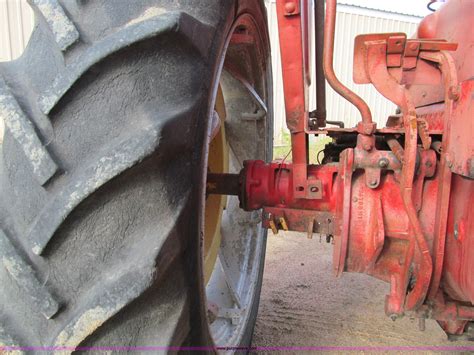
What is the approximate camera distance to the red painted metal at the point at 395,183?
94cm

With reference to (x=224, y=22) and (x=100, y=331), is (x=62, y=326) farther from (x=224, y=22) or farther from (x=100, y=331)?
(x=224, y=22)

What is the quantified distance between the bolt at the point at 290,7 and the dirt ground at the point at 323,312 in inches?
49.5

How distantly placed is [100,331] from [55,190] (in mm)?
233

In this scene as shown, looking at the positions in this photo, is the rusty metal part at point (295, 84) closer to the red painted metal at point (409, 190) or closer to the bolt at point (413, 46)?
the red painted metal at point (409, 190)

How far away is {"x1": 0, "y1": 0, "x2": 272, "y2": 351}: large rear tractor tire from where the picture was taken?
2.00ft

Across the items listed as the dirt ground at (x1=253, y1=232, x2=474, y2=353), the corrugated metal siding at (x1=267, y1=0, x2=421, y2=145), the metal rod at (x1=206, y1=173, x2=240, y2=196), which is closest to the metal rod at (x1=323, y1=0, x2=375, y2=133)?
the metal rod at (x1=206, y1=173, x2=240, y2=196)

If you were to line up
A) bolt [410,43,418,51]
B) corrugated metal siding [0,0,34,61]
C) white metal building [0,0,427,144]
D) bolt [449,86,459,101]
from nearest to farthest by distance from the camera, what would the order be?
bolt [449,86,459,101], bolt [410,43,418,51], corrugated metal siding [0,0,34,61], white metal building [0,0,427,144]

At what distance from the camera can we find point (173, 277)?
2.21 feet

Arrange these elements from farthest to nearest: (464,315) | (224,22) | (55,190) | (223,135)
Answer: (223,135) < (464,315) < (224,22) < (55,190)

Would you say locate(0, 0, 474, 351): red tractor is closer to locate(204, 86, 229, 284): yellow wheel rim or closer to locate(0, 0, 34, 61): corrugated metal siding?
locate(204, 86, 229, 284): yellow wheel rim

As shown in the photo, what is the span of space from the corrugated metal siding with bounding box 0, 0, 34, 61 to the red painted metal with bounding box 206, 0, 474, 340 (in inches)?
151

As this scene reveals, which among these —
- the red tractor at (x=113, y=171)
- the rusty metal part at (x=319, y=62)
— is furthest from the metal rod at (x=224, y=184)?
the rusty metal part at (x=319, y=62)

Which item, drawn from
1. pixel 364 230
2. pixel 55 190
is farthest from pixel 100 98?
pixel 364 230

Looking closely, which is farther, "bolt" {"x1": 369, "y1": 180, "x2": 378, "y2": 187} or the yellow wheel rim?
the yellow wheel rim
